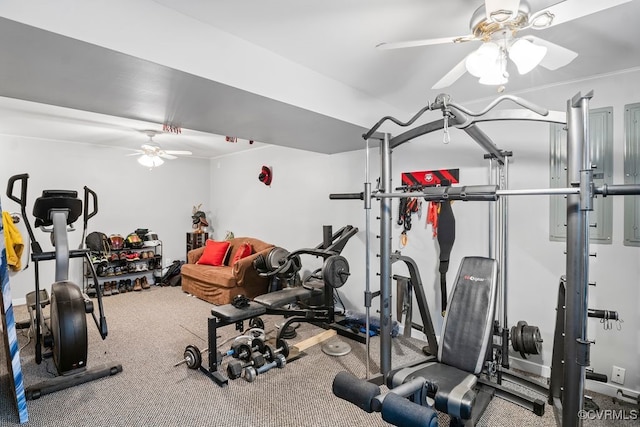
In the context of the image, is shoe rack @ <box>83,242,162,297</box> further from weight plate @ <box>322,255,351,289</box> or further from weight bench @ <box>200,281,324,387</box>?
weight plate @ <box>322,255,351,289</box>

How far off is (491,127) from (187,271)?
15.2 ft

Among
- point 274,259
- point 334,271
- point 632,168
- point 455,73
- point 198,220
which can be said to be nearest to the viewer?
point 455,73

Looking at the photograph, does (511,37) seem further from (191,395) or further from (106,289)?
(106,289)

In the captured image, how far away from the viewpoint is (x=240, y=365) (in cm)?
271

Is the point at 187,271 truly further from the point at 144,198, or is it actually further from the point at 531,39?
the point at 531,39

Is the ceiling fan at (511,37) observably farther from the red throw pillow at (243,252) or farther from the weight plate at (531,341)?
the red throw pillow at (243,252)

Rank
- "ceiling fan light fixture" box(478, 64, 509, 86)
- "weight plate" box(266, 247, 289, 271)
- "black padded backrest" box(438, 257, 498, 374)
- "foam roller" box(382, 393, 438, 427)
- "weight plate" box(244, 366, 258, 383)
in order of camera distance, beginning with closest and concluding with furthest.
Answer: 1. "foam roller" box(382, 393, 438, 427)
2. "ceiling fan light fixture" box(478, 64, 509, 86)
3. "black padded backrest" box(438, 257, 498, 374)
4. "weight plate" box(244, 366, 258, 383)
5. "weight plate" box(266, 247, 289, 271)

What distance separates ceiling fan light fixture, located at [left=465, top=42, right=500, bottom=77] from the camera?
151 cm

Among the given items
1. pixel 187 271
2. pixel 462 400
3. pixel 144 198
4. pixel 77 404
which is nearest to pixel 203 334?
pixel 77 404

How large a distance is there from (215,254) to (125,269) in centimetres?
158

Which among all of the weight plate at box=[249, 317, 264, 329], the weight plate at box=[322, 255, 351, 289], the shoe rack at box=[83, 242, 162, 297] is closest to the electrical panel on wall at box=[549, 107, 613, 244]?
the weight plate at box=[322, 255, 351, 289]

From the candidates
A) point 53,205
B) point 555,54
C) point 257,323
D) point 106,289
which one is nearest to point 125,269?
point 106,289

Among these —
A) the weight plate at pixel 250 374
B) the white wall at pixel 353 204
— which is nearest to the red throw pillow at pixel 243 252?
the white wall at pixel 353 204

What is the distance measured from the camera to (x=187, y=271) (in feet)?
17.5
